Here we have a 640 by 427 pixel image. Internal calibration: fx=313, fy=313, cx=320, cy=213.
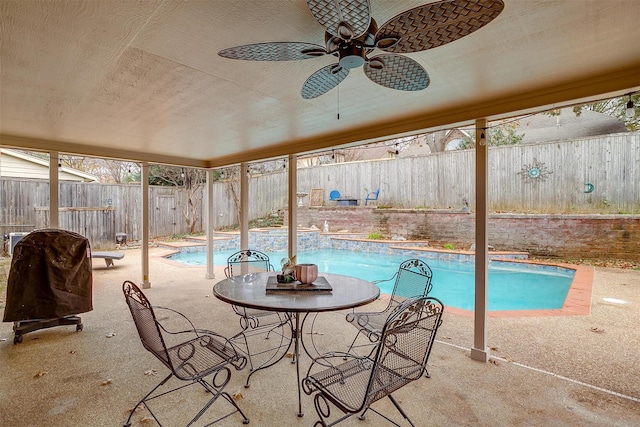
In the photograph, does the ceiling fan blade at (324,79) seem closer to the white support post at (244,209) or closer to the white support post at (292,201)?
the white support post at (292,201)

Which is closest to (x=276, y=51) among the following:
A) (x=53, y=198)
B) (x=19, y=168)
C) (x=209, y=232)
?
(x=53, y=198)

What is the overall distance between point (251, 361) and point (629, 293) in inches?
220

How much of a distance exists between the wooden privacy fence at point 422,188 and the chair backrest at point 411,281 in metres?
6.25

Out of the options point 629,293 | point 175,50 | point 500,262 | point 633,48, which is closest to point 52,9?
point 175,50

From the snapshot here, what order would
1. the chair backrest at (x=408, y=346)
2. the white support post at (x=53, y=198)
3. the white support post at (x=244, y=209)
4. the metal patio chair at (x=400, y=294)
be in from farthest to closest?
the white support post at (x=244, y=209)
the white support post at (x=53, y=198)
the metal patio chair at (x=400, y=294)
the chair backrest at (x=408, y=346)

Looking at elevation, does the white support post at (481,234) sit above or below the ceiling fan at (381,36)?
below

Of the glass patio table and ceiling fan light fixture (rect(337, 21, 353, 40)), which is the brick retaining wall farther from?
ceiling fan light fixture (rect(337, 21, 353, 40))

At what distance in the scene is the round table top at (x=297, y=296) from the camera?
208 centimetres

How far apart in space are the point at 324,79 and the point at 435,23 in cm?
73

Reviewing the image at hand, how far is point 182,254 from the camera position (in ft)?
30.6

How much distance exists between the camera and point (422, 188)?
9.30m

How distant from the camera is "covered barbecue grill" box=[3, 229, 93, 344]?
321 cm

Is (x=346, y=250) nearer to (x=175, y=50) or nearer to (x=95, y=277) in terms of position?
(x=95, y=277)

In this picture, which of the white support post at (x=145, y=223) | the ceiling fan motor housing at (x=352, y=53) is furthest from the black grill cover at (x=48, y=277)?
the ceiling fan motor housing at (x=352, y=53)
